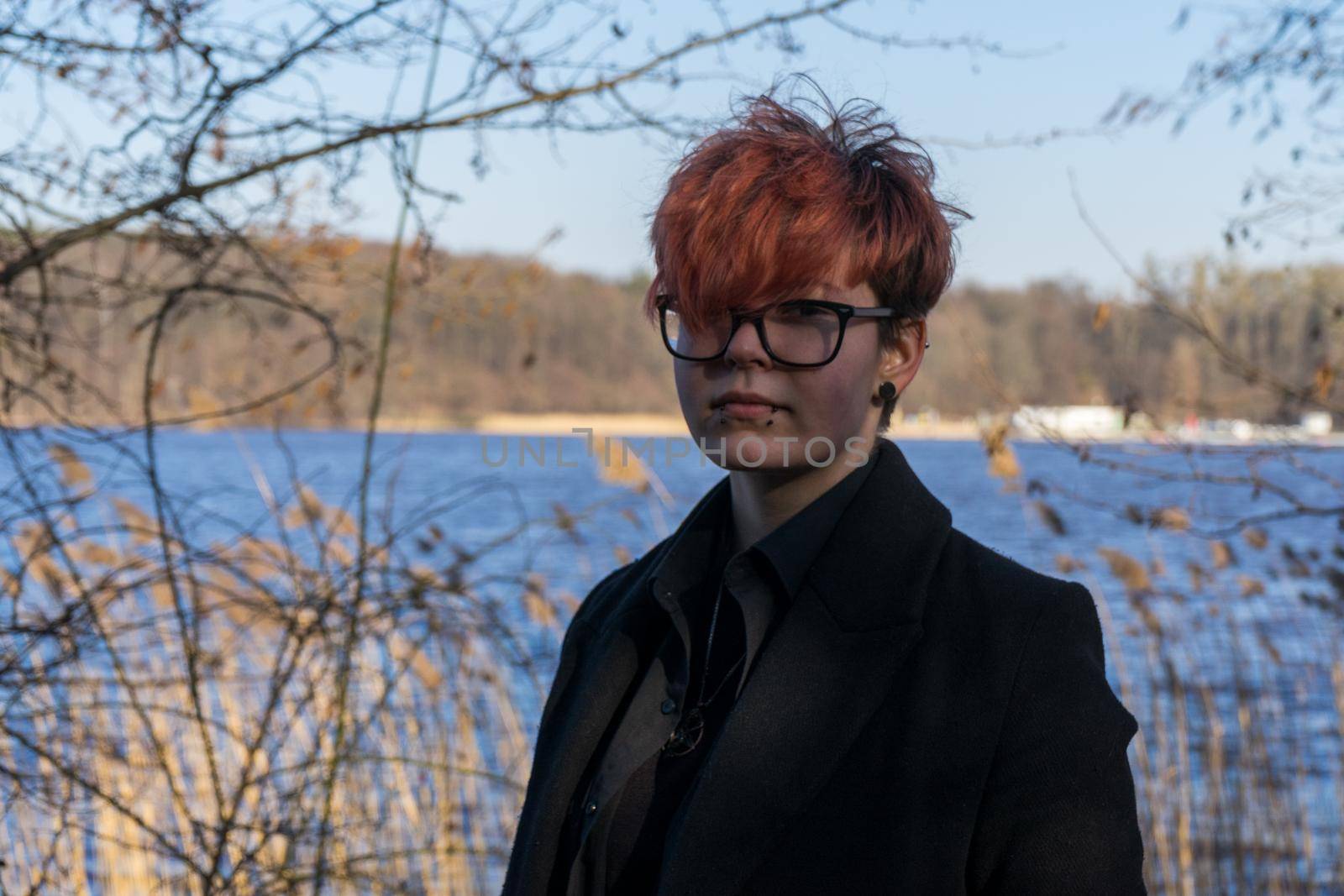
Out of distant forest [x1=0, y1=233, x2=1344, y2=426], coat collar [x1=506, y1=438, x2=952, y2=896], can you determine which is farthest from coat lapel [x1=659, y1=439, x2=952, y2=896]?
distant forest [x1=0, y1=233, x2=1344, y2=426]

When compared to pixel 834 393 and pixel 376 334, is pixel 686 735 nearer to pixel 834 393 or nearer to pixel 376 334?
pixel 834 393

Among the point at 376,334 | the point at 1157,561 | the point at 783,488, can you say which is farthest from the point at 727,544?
the point at 1157,561

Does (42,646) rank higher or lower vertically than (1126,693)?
higher

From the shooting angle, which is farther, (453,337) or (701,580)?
(453,337)

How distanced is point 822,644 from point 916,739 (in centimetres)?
16

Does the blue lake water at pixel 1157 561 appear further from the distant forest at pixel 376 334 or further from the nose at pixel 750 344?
the nose at pixel 750 344

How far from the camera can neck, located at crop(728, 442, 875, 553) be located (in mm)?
1445

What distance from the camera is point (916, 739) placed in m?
1.24

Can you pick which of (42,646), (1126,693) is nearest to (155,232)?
(42,646)

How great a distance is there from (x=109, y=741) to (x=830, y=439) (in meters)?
2.28

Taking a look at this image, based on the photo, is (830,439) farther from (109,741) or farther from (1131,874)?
(109,741)

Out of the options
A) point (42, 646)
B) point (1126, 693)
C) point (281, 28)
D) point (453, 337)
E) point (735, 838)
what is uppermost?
point (281, 28)

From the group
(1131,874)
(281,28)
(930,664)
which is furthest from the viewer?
(281,28)

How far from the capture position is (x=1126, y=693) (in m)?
5.05
